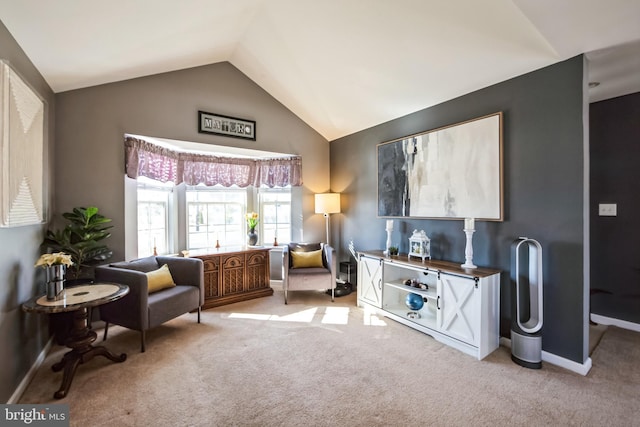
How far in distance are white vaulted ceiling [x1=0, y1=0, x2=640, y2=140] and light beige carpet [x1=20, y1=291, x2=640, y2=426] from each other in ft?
8.01

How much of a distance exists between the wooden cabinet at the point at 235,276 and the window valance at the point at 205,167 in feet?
3.61

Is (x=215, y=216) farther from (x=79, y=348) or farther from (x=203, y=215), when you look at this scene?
(x=79, y=348)

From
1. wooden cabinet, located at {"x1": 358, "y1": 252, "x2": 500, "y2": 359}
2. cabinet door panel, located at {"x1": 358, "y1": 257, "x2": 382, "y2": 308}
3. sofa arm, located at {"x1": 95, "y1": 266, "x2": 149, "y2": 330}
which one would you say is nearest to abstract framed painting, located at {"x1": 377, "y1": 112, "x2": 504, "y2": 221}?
wooden cabinet, located at {"x1": 358, "y1": 252, "x2": 500, "y2": 359}

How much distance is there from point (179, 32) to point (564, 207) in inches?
145

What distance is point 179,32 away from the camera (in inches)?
103

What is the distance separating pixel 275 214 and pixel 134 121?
7.64ft

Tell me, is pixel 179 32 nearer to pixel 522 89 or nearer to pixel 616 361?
pixel 522 89

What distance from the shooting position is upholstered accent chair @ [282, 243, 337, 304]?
12.1ft

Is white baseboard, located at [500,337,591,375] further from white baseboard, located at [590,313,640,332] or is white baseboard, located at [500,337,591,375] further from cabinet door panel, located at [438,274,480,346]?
white baseboard, located at [590,313,640,332]

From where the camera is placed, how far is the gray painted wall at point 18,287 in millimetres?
1759

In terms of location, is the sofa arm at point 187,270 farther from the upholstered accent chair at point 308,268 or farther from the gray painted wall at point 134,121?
the upholstered accent chair at point 308,268

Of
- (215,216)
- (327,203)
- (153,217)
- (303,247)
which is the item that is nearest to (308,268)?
(303,247)

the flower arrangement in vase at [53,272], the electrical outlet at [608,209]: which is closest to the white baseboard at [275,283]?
the flower arrangement in vase at [53,272]

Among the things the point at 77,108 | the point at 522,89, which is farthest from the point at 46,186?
the point at 522,89
